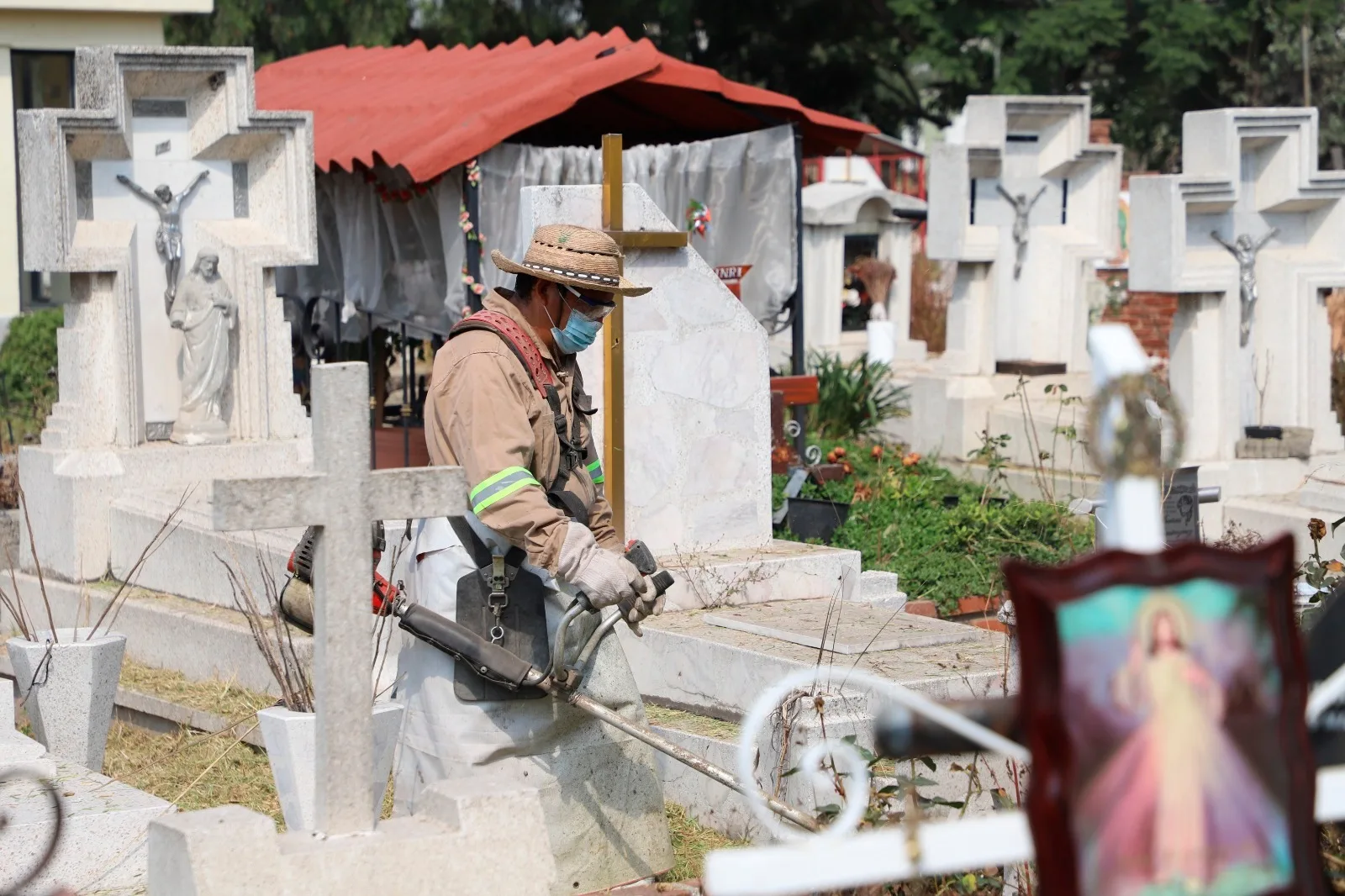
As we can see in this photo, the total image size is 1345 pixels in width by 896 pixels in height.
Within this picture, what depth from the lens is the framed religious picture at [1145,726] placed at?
8.09 ft

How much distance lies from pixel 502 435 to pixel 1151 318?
14.5m

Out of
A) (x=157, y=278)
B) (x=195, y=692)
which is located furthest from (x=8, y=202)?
(x=195, y=692)

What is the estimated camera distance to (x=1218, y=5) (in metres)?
25.6

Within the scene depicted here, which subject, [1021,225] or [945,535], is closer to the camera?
[945,535]

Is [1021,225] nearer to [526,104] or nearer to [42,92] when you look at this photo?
[526,104]

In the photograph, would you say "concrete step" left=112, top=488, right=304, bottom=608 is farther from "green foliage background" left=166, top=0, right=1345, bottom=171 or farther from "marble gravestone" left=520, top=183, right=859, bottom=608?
"green foliage background" left=166, top=0, right=1345, bottom=171

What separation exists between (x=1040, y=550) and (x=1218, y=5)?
18649mm

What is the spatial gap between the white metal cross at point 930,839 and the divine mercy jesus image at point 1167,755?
0.10 meters

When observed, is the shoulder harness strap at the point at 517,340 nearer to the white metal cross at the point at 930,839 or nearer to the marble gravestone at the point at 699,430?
the marble gravestone at the point at 699,430

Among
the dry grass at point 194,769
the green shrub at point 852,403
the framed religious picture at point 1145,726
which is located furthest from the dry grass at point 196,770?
the green shrub at point 852,403

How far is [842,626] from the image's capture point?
21.4 ft

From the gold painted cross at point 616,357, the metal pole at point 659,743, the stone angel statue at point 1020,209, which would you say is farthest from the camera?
the stone angel statue at point 1020,209

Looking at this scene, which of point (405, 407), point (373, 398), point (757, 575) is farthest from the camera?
point (373, 398)

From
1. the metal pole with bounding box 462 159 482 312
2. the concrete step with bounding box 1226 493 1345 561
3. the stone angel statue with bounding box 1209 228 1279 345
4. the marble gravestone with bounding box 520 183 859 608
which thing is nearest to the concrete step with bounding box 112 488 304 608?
Result: the marble gravestone with bounding box 520 183 859 608
